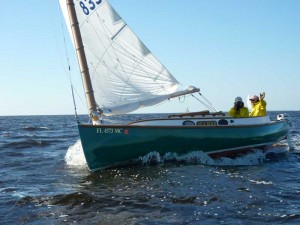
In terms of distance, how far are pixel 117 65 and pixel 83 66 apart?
53.8 inches

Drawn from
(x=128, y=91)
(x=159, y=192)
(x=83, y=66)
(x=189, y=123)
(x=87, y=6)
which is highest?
(x=87, y=6)

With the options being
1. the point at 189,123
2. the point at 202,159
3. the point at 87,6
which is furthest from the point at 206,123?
the point at 87,6

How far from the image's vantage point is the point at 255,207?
8.18 metres

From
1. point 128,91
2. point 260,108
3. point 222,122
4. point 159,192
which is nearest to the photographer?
point 159,192

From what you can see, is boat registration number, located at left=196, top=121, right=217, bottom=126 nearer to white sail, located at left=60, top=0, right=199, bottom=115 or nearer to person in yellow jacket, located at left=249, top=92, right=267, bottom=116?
white sail, located at left=60, top=0, right=199, bottom=115

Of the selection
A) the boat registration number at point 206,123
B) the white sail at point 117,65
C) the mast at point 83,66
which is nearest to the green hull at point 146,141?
the boat registration number at point 206,123

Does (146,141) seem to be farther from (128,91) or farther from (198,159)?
(198,159)

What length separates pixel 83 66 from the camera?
1305cm

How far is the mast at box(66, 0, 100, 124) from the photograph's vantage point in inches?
514

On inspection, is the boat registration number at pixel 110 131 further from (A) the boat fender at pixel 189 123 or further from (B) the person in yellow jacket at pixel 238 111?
(B) the person in yellow jacket at pixel 238 111

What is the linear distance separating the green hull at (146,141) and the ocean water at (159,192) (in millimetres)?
348

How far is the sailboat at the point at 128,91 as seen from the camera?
13.0 meters

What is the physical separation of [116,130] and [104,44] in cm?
333

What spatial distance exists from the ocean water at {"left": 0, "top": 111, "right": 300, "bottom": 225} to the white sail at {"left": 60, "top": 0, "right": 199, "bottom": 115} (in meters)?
2.26
